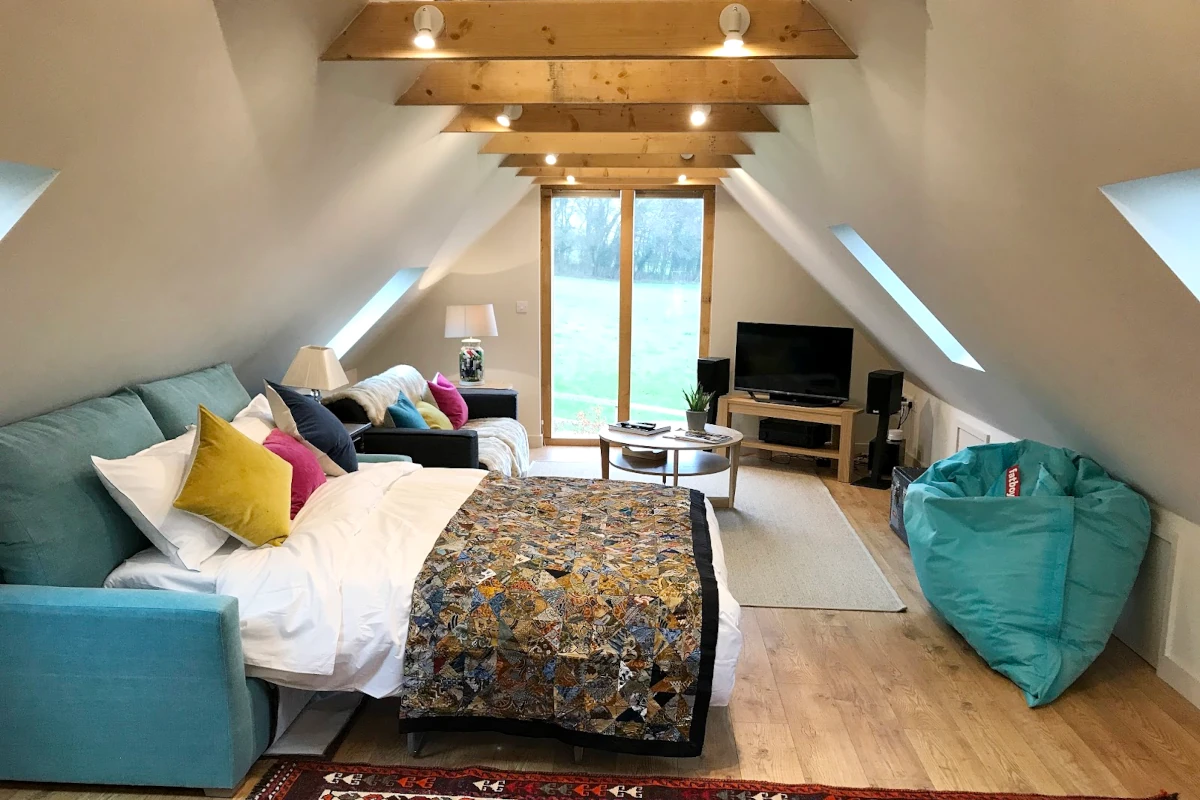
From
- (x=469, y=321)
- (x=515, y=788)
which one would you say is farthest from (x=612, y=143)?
(x=515, y=788)

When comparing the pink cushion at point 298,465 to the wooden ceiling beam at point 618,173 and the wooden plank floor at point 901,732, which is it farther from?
the wooden ceiling beam at point 618,173

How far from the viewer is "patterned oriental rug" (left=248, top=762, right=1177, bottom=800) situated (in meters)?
2.45

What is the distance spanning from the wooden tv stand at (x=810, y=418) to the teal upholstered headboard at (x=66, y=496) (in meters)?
4.41

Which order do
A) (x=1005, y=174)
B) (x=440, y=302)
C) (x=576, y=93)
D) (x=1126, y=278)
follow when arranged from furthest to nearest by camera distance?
(x=440, y=302) < (x=576, y=93) < (x=1005, y=174) < (x=1126, y=278)

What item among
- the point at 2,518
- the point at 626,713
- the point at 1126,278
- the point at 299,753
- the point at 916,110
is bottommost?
the point at 299,753

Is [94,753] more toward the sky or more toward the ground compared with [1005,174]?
more toward the ground

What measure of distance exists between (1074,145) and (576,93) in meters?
2.21

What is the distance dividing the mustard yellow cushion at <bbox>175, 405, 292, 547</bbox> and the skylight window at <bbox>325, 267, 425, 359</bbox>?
318cm

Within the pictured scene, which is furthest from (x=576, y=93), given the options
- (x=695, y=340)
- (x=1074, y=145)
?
(x=695, y=340)

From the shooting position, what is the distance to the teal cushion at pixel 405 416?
4.66 m

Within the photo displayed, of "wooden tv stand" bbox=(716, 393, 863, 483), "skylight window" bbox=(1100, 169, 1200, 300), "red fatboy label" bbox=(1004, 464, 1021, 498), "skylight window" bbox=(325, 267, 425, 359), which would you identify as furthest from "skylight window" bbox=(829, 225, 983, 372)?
"skylight window" bbox=(325, 267, 425, 359)

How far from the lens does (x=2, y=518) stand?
235 centimetres

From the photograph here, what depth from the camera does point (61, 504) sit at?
97.3 inches

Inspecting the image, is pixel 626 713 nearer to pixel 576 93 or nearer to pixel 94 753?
pixel 94 753
